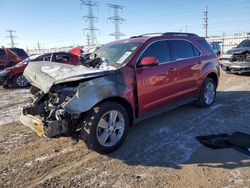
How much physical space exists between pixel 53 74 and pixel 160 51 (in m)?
2.17

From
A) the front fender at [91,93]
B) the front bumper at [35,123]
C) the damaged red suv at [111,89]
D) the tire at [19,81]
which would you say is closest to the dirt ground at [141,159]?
the damaged red suv at [111,89]

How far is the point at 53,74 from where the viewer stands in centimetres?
422

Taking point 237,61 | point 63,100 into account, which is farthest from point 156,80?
point 237,61

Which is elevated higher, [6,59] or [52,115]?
[6,59]

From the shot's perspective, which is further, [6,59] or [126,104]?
[6,59]

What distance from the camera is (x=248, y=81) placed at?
32.8 ft

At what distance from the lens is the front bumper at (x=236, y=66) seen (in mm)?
10797

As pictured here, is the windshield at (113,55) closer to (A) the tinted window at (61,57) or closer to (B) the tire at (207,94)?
(B) the tire at (207,94)

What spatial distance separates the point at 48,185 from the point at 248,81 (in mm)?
8979

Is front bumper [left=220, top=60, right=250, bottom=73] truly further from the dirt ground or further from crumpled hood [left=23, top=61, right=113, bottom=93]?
crumpled hood [left=23, top=61, right=113, bottom=93]

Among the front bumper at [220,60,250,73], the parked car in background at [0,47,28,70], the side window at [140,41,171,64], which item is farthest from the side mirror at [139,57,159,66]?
the parked car in background at [0,47,28,70]

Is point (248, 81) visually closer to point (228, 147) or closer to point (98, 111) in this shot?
point (228, 147)

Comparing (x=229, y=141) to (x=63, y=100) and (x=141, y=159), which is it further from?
(x=63, y=100)

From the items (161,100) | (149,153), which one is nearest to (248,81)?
(161,100)
